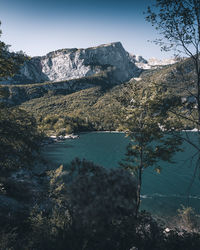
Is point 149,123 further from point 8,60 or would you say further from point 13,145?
point 8,60

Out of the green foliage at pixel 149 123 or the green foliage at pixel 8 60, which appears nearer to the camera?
the green foliage at pixel 8 60

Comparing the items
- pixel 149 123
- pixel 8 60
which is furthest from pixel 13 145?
pixel 149 123

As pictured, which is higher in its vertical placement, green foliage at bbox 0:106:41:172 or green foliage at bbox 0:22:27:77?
green foliage at bbox 0:22:27:77

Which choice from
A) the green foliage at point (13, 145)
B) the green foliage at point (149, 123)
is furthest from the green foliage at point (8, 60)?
the green foliage at point (149, 123)

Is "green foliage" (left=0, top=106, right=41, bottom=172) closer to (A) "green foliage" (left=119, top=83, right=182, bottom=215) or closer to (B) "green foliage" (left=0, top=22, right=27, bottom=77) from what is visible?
(B) "green foliage" (left=0, top=22, right=27, bottom=77)

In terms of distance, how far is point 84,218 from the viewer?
19.7ft

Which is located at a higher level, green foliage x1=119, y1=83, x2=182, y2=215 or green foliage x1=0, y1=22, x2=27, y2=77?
green foliage x1=0, y1=22, x2=27, y2=77

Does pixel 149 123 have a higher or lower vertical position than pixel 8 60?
lower

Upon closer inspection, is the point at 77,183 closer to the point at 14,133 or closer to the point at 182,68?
the point at 14,133

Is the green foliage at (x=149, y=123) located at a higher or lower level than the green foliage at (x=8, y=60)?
lower

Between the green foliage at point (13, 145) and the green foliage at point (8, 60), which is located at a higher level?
the green foliage at point (8, 60)

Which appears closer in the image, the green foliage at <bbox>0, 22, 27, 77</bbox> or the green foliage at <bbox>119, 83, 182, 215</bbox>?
the green foliage at <bbox>0, 22, 27, 77</bbox>

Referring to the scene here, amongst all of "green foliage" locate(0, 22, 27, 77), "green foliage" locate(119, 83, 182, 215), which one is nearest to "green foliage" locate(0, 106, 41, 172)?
"green foliage" locate(0, 22, 27, 77)

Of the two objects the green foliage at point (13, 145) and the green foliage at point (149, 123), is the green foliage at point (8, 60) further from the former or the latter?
the green foliage at point (149, 123)
